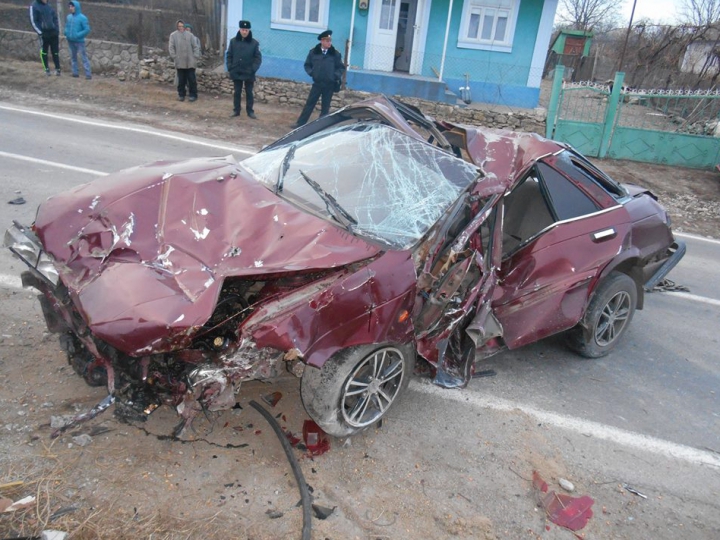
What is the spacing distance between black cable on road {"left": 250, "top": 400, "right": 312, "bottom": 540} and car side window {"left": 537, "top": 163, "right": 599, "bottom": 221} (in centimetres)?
274

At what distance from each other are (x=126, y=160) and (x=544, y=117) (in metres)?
10.3

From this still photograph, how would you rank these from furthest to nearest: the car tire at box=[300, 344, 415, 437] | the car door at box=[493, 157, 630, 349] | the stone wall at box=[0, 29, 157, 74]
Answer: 1. the stone wall at box=[0, 29, 157, 74]
2. the car door at box=[493, 157, 630, 349]
3. the car tire at box=[300, 344, 415, 437]

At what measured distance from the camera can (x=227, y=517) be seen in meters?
2.96

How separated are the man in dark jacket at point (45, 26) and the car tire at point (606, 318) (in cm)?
1435

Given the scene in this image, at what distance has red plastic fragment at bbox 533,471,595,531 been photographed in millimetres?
3201

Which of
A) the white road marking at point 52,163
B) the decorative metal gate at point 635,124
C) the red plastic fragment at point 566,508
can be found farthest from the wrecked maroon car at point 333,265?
the decorative metal gate at point 635,124

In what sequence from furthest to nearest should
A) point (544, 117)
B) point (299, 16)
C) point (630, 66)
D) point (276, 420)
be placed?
point (630, 66)
point (299, 16)
point (544, 117)
point (276, 420)

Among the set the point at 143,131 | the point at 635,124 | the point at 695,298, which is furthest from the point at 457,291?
the point at 635,124

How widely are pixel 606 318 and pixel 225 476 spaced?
339cm

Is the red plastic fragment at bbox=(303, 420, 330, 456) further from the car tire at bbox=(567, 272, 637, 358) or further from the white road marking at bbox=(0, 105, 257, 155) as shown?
the white road marking at bbox=(0, 105, 257, 155)

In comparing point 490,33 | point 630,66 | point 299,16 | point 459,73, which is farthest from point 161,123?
point 630,66

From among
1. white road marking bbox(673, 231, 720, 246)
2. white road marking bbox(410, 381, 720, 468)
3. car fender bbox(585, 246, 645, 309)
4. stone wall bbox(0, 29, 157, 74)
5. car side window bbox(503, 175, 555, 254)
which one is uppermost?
stone wall bbox(0, 29, 157, 74)

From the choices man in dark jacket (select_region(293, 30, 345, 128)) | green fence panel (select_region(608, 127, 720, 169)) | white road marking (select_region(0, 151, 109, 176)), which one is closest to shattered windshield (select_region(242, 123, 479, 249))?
white road marking (select_region(0, 151, 109, 176))

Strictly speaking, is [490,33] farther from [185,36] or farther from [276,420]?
[276,420]
